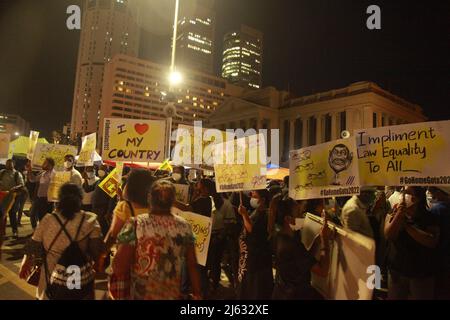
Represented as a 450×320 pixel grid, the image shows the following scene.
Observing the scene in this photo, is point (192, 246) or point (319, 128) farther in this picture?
point (319, 128)

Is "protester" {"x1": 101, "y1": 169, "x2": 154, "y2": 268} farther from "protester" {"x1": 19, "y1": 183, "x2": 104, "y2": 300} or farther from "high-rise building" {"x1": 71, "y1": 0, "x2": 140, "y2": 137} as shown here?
"high-rise building" {"x1": 71, "y1": 0, "x2": 140, "y2": 137}

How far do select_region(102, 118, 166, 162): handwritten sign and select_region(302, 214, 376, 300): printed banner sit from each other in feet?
13.3

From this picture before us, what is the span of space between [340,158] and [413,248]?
1189mm

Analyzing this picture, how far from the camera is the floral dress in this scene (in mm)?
2957

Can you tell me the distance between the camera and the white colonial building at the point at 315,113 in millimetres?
59469

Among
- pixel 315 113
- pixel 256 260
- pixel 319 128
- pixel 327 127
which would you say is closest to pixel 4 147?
pixel 256 260

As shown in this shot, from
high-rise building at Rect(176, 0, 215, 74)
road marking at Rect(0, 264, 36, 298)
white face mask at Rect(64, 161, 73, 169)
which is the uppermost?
high-rise building at Rect(176, 0, 215, 74)

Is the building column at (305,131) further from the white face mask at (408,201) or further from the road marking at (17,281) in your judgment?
the white face mask at (408,201)

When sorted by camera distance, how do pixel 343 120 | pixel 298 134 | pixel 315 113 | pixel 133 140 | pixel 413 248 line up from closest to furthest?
1. pixel 413 248
2. pixel 133 140
3. pixel 343 120
4. pixel 315 113
5. pixel 298 134

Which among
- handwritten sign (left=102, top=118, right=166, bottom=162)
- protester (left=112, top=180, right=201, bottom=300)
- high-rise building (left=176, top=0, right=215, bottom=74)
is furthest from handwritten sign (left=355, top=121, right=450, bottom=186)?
high-rise building (left=176, top=0, right=215, bottom=74)

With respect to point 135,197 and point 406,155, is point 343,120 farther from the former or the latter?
point 135,197

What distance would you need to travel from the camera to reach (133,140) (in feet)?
23.4

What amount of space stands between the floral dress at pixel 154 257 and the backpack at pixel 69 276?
0.62 meters
